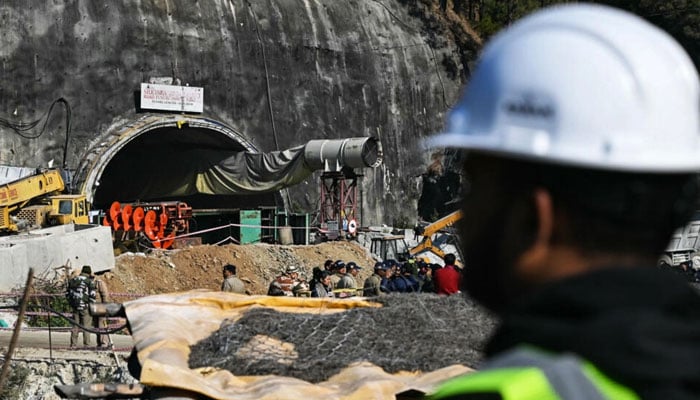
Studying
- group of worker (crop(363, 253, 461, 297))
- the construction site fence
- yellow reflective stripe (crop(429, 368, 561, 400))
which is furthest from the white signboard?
yellow reflective stripe (crop(429, 368, 561, 400))

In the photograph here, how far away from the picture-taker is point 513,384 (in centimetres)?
146

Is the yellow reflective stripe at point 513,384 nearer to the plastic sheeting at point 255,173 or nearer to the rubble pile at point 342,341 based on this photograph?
the rubble pile at point 342,341

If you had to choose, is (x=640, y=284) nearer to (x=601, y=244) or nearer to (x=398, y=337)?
(x=601, y=244)

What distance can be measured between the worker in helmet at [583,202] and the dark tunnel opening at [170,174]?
34634 mm

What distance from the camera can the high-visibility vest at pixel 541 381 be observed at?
146 centimetres

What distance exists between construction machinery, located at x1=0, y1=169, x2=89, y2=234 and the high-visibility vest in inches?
1051

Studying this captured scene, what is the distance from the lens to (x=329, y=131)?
39.9m

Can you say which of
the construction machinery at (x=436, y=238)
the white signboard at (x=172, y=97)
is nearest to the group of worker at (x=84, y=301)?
the construction machinery at (x=436, y=238)

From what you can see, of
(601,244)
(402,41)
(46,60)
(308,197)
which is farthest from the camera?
(402,41)

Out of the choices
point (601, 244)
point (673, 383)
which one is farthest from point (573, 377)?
point (601, 244)

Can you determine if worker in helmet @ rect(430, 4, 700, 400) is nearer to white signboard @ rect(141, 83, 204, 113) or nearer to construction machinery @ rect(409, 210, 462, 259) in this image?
construction machinery @ rect(409, 210, 462, 259)

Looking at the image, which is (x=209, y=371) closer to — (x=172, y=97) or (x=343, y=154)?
(x=343, y=154)

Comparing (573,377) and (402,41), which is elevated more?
(402,41)

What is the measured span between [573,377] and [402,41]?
42097 mm
